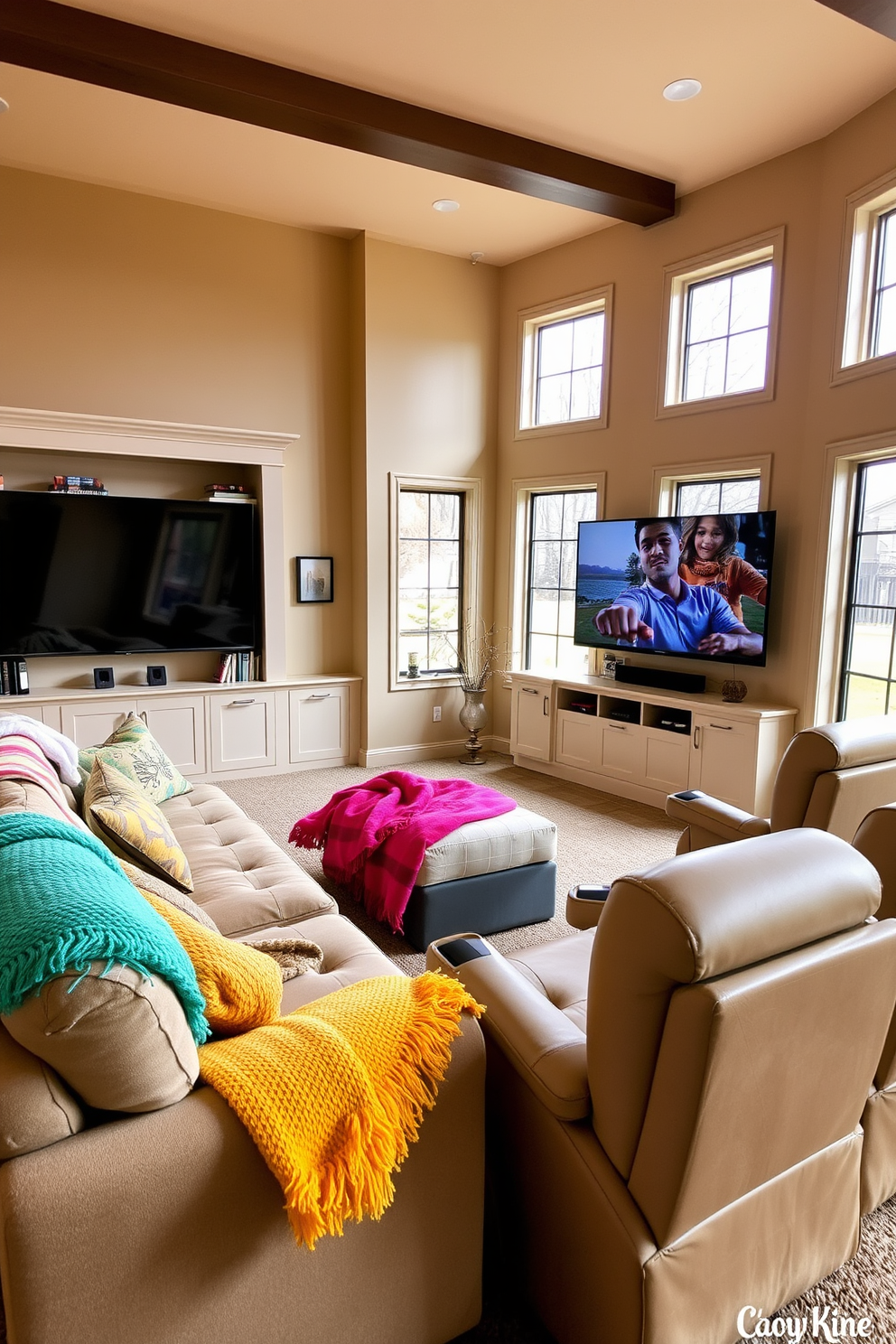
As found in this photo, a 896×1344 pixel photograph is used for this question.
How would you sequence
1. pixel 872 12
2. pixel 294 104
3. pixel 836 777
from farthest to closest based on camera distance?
pixel 294 104
pixel 872 12
pixel 836 777

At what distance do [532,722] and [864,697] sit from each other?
89.7 inches

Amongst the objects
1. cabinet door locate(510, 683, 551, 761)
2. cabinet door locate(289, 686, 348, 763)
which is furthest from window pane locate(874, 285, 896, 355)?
cabinet door locate(289, 686, 348, 763)

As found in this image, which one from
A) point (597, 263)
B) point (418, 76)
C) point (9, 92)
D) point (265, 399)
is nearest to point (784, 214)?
point (597, 263)

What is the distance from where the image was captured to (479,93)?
393 cm

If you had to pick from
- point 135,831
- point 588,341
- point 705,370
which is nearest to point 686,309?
point 705,370

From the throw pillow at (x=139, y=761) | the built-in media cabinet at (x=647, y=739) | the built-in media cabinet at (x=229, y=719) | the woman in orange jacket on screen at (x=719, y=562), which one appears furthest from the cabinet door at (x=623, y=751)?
the throw pillow at (x=139, y=761)

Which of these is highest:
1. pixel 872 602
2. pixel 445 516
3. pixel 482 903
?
pixel 445 516

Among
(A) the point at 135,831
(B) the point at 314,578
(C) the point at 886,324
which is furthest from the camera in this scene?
(B) the point at 314,578

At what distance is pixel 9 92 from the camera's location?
391 centimetres

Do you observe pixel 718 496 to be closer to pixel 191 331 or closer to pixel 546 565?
pixel 546 565

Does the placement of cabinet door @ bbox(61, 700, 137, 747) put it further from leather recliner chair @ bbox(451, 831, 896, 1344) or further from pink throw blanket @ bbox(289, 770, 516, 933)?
leather recliner chair @ bbox(451, 831, 896, 1344)

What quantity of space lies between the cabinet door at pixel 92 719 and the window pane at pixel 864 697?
13.7ft

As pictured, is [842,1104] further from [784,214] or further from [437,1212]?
[784,214]

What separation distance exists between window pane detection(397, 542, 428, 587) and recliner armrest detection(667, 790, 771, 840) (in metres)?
3.55
